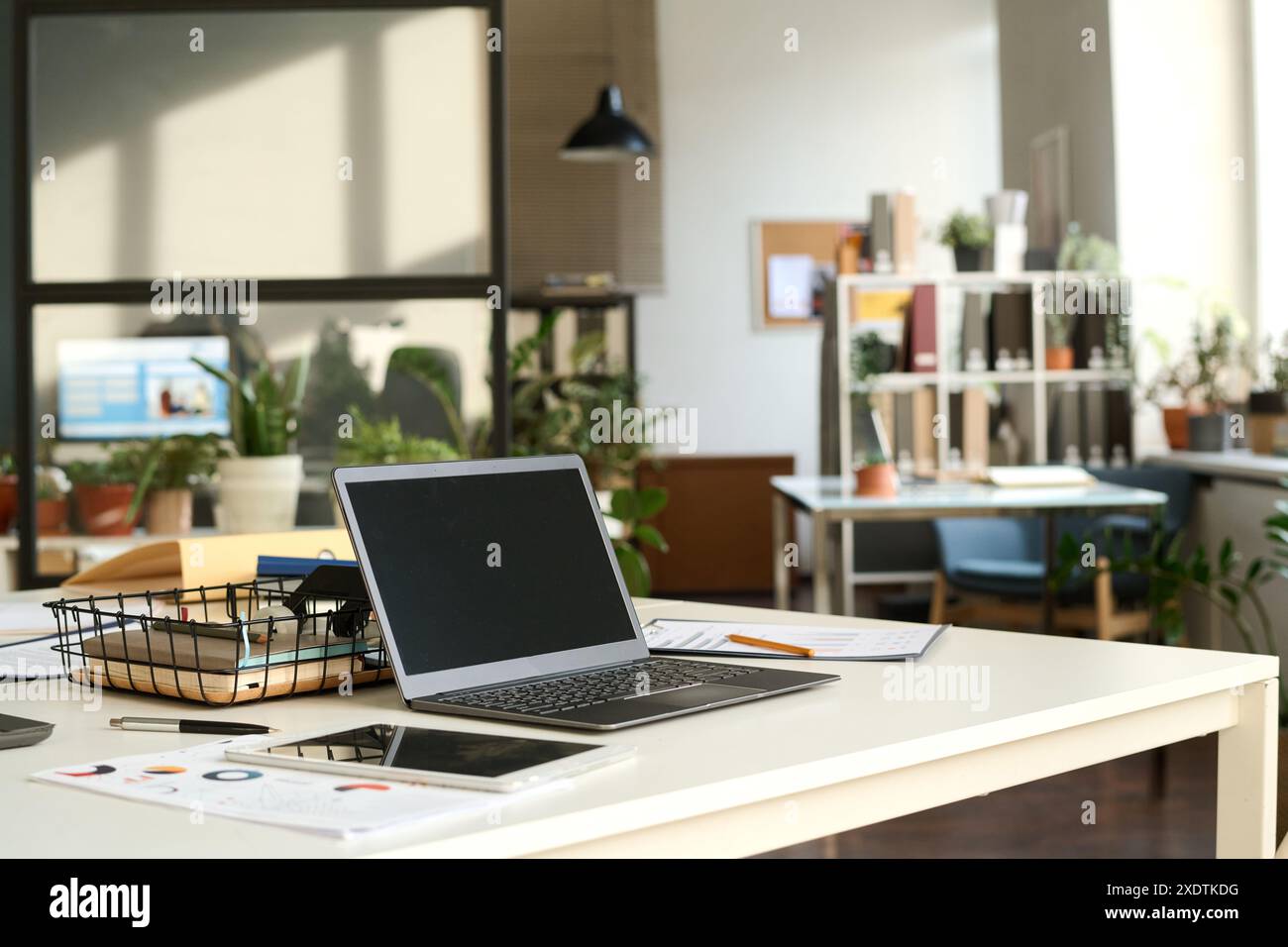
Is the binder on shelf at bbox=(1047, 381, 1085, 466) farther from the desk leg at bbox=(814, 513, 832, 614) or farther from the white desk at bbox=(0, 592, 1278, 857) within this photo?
the white desk at bbox=(0, 592, 1278, 857)

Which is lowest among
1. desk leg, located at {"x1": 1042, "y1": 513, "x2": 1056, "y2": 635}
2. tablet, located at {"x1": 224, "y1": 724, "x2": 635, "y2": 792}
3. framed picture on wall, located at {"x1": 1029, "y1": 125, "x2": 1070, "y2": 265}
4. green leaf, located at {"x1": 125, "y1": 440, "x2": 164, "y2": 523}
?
desk leg, located at {"x1": 1042, "y1": 513, "x2": 1056, "y2": 635}

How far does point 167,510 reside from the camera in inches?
129

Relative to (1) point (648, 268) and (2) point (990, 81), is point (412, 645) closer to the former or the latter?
(1) point (648, 268)

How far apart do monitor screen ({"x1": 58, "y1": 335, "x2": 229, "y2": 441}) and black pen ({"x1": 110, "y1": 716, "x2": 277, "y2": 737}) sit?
2.34 meters

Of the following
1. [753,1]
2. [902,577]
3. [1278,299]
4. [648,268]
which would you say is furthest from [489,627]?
[753,1]

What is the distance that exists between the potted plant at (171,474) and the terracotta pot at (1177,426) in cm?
391

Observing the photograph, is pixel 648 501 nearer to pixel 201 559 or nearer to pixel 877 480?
pixel 877 480

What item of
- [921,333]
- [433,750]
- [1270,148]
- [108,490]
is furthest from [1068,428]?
[433,750]

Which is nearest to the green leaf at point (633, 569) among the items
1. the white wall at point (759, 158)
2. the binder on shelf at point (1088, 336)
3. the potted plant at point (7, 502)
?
the potted plant at point (7, 502)

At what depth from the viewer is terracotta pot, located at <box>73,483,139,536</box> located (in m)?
3.26

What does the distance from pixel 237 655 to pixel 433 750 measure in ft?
0.94

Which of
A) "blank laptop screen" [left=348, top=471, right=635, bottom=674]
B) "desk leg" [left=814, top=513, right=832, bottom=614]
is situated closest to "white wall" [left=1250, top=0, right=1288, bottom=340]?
"desk leg" [left=814, top=513, right=832, bottom=614]

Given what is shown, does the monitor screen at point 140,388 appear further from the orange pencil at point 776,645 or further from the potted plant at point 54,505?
the orange pencil at point 776,645

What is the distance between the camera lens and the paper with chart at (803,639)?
131cm
